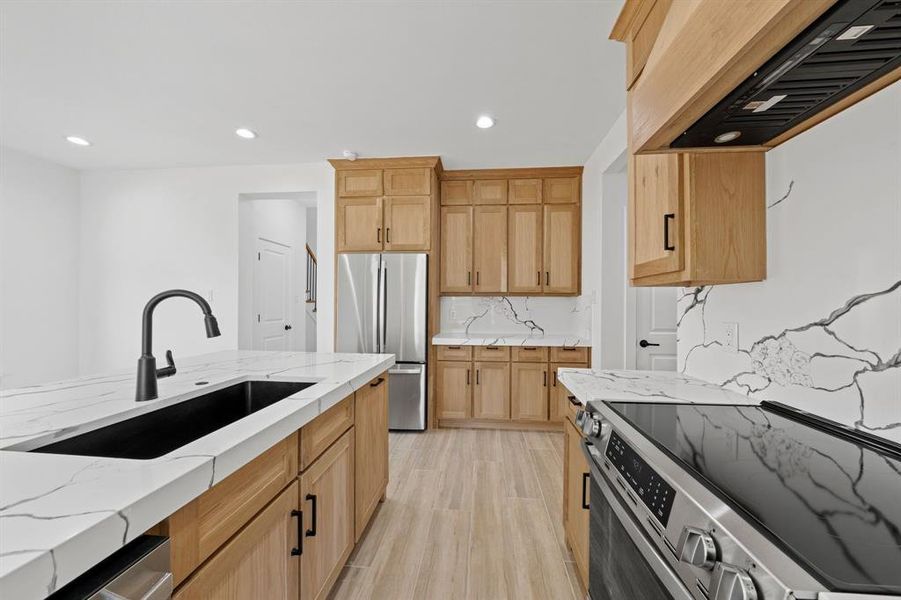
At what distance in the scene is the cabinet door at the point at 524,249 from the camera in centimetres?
398

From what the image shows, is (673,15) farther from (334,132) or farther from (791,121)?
(334,132)

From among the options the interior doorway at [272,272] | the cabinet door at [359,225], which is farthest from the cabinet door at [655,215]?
the interior doorway at [272,272]

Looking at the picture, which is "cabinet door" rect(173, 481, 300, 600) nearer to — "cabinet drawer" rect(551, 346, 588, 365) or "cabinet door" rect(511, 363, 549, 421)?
"cabinet door" rect(511, 363, 549, 421)

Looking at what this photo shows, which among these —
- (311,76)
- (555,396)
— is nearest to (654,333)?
(555,396)

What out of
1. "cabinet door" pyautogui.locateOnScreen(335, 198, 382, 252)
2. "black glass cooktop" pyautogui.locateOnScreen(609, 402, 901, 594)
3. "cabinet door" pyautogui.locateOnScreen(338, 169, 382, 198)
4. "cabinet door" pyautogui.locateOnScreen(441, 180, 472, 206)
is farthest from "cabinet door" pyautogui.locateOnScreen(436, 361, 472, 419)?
"black glass cooktop" pyautogui.locateOnScreen(609, 402, 901, 594)

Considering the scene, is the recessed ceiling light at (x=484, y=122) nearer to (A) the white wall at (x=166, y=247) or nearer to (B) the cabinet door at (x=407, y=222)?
(B) the cabinet door at (x=407, y=222)

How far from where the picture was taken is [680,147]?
47.5 inches

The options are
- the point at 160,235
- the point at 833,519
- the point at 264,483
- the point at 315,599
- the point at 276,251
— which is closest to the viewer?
the point at 833,519

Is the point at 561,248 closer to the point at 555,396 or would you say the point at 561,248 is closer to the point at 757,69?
the point at 555,396

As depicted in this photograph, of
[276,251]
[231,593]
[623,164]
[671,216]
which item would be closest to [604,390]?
[671,216]

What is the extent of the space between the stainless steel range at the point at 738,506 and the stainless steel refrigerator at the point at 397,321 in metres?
2.51

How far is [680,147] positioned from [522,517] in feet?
6.71

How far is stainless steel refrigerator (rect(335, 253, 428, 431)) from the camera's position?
12.1 ft

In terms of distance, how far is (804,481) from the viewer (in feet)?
2.54
